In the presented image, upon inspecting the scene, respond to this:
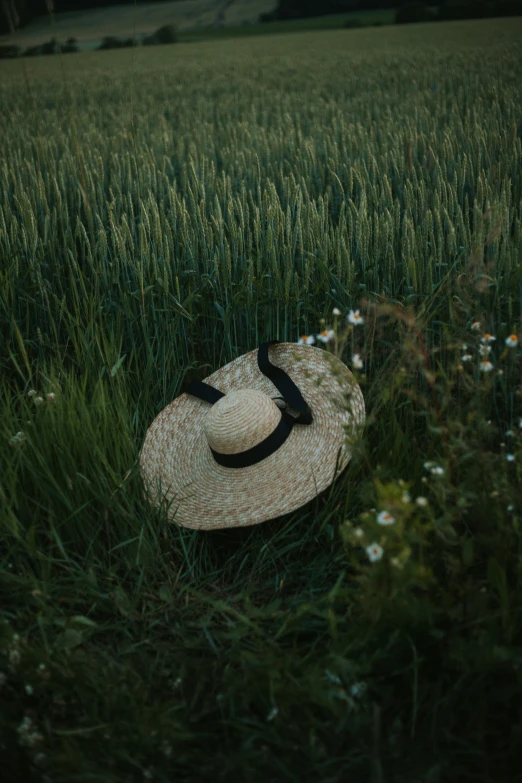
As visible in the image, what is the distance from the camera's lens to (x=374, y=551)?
1323 mm

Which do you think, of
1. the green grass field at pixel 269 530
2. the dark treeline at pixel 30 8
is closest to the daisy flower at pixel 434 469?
the green grass field at pixel 269 530

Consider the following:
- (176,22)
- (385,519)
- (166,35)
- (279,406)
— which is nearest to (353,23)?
(166,35)

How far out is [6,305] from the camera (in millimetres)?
2666

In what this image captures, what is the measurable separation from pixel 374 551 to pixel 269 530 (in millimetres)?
671

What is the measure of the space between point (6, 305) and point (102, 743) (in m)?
1.83

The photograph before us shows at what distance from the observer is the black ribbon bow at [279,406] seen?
6.31 feet

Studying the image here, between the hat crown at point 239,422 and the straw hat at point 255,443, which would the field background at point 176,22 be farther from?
the hat crown at point 239,422

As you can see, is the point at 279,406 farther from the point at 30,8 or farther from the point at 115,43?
the point at 115,43

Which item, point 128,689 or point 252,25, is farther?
point 252,25

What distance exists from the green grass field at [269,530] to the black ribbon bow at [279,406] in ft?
0.66

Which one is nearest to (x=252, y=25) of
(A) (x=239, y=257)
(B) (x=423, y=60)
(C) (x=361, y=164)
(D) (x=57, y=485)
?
(B) (x=423, y=60)

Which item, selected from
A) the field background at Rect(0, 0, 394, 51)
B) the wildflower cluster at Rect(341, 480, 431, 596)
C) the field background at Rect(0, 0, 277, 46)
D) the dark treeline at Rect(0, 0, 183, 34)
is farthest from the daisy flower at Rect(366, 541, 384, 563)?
the field background at Rect(0, 0, 277, 46)

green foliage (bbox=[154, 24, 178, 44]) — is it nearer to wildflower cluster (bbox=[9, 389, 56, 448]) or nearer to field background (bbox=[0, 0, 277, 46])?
field background (bbox=[0, 0, 277, 46])

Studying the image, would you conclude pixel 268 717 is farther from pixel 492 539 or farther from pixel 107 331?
pixel 107 331
